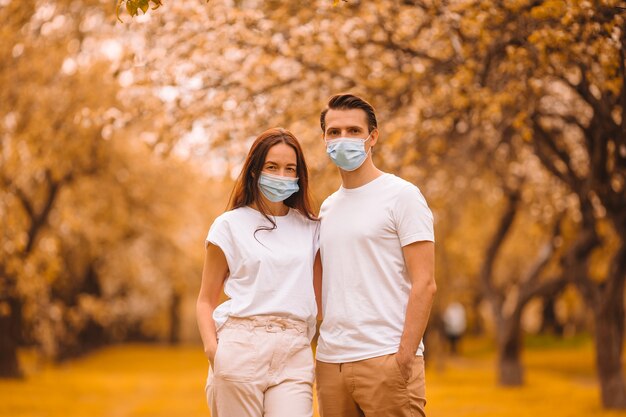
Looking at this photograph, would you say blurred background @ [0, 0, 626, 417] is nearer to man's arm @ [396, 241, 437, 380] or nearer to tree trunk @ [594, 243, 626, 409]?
tree trunk @ [594, 243, 626, 409]

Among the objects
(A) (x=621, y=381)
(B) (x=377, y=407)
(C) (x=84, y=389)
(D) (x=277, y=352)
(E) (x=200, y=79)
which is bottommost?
(C) (x=84, y=389)

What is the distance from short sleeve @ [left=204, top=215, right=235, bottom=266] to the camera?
4.49 metres

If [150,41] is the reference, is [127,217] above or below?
below

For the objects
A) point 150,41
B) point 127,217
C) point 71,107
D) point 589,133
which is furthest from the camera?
point 127,217

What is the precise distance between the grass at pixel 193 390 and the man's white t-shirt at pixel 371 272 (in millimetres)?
8991

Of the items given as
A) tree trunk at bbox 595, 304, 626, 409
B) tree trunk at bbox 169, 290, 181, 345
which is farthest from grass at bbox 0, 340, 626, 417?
tree trunk at bbox 169, 290, 181, 345

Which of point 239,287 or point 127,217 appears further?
point 127,217

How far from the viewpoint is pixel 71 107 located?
15.4 meters

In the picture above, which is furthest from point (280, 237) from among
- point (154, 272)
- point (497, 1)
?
point (154, 272)

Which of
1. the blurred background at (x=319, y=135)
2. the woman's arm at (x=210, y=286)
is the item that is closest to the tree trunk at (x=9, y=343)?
the blurred background at (x=319, y=135)

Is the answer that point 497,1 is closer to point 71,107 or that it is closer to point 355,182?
point 355,182

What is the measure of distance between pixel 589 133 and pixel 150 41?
17.2 feet

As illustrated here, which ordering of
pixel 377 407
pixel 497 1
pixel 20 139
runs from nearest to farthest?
pixel 377 407 → pixel 497 1 → pixel 20 139

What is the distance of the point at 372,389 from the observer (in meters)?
4.25
